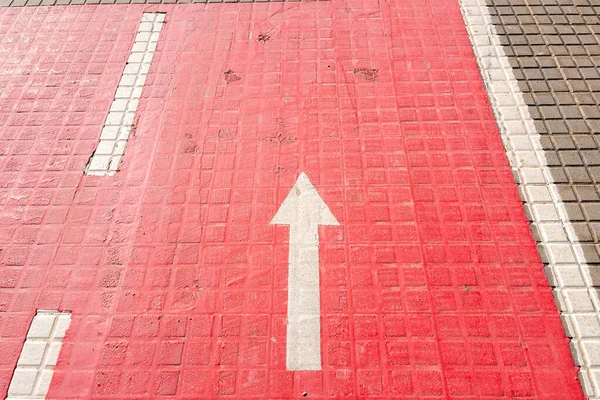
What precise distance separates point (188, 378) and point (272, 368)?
2.25 ft

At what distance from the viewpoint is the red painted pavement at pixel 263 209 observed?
11.0ft

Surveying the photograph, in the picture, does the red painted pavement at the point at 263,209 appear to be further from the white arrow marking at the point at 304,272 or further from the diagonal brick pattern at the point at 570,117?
the diagonal brick pattern at the point at 570,117

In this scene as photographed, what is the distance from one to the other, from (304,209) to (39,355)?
8.63 feet

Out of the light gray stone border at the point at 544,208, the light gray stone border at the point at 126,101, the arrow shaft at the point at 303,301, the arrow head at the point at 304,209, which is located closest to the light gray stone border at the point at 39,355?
the light gray stone border at the point at 126,101

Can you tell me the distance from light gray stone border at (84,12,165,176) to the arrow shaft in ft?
7.13

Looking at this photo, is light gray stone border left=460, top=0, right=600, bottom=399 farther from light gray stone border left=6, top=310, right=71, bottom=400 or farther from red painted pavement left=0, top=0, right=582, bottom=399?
light gray stone border left=6, top=310, right=71, bottom=400

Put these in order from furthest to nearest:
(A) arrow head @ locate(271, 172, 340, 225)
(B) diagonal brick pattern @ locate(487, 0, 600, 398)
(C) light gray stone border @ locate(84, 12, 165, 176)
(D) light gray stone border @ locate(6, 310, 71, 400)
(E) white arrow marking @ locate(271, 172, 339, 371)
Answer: (C) light gray stone border @ locate(84, 12, 165, 176)
(A) arrow head @ locate(271, 172, 340, 225)
(B) diagonal brick pattern @ locate(487, 0, 600, 398)
(E) white arrow marking @ locate(271, 172, 339, 371)
(D) light gray stone border @ locate(6, 310, 71, 400)

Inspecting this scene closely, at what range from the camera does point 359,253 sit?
3838 millimetres

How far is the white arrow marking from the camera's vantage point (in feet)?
11.1

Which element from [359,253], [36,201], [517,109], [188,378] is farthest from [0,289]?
[517,109]

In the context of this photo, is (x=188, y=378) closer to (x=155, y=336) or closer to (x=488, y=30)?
(x=155, y=336)

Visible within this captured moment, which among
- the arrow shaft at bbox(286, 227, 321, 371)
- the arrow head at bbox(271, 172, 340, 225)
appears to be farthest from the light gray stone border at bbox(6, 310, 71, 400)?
the arrow head at bbox(271, 172, 340, 225)

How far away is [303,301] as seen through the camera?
3.61 metres

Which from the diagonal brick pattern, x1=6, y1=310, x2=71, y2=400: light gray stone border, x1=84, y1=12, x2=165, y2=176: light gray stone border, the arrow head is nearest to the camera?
x1=6, y1=310, x2=71, y2=400: light gray stone border
